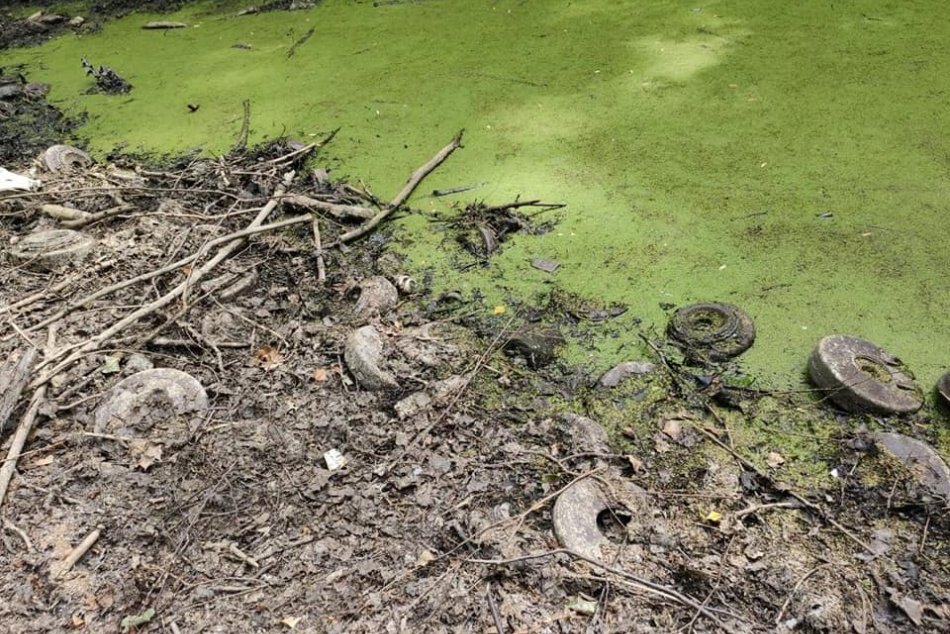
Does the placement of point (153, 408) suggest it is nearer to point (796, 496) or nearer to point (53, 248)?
point (53, 248)

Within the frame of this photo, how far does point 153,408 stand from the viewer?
239cm

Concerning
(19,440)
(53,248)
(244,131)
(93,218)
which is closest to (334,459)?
(19,440)

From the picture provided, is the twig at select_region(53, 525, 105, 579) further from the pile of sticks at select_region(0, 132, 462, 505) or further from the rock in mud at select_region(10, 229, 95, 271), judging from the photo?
the rock in mud at select_region(10, 229, 95, 271)

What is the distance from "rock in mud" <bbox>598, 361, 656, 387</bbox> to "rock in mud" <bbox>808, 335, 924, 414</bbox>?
1.90 feet

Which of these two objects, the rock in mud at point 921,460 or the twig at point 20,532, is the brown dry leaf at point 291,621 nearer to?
the twig at point 20,532

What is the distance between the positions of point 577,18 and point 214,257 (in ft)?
11.8

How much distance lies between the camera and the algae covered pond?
285 centimetres

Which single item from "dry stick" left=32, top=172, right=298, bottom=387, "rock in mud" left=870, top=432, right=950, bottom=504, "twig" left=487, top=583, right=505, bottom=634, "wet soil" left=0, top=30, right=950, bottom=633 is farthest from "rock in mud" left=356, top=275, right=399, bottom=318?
"rock in mud" left=870, top=432, right=950, bottom=504

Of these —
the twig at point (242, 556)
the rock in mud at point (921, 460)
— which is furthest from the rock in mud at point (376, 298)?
the rock in mud at point (921, 460)

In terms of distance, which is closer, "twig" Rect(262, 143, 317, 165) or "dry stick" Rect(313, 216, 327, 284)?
"dry stick" Rect(313, 216, 327, 284)

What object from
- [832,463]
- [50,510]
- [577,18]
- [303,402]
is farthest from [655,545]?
[577,18]

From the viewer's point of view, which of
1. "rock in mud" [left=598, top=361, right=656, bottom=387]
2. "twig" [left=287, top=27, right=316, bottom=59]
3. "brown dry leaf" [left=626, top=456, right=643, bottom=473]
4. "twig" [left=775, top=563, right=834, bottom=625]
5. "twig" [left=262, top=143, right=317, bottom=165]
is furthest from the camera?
"twig" [left=287, top=27, right=316, bottom=59]

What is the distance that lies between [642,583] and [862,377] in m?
1.11

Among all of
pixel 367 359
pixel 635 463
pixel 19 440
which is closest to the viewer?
pixel 635 463
